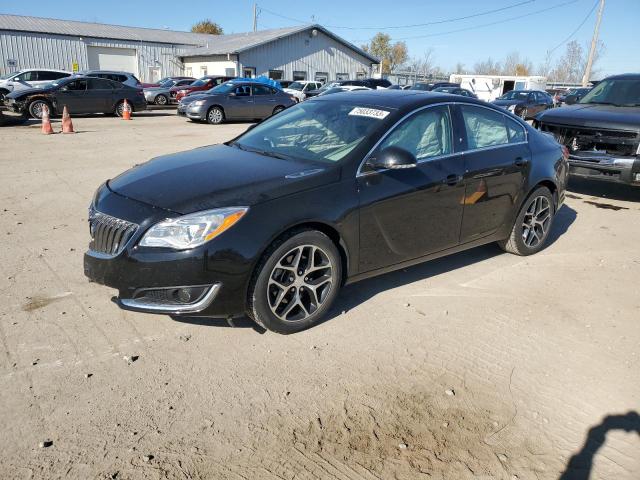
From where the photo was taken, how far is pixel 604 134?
7.55 meters

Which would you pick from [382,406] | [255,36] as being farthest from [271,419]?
[255,36]

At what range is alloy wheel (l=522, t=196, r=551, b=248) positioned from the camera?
537 centimetres

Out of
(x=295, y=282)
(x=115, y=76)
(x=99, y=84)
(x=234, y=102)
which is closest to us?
(x=295, y=282)

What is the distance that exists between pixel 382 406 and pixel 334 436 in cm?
38

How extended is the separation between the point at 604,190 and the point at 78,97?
17041mm

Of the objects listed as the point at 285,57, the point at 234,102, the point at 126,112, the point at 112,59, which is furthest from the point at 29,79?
the point at 285,57

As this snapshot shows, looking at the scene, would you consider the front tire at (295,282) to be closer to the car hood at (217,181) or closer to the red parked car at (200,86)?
the car hood at (217,181)

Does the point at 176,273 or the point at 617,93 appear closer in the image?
the point at 176,273

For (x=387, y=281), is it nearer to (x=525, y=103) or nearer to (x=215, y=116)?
(x=215, y=116)

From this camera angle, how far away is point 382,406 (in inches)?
117

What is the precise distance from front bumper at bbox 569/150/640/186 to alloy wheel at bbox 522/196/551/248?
2.53m

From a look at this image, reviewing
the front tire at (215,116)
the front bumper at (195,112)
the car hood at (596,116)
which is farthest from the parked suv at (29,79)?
the car hood at (596,116)

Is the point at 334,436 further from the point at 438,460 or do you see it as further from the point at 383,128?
the point at 383,128

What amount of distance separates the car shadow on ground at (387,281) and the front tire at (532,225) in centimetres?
27
